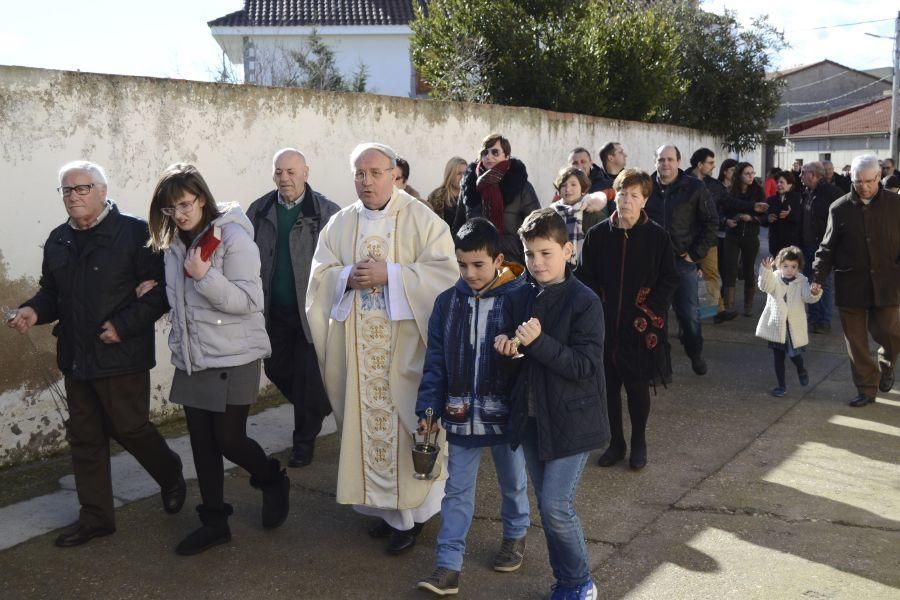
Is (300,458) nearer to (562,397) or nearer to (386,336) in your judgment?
(386,336)

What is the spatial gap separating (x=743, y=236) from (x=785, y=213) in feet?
1.79

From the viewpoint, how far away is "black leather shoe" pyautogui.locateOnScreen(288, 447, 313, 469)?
5.90m

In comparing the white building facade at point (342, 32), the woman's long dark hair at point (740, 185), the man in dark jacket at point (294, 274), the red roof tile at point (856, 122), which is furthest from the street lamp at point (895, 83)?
the man in dark jacket at point (294, 274)

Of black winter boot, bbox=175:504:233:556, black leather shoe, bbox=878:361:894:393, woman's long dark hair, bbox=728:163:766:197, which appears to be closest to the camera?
black winter boot, bbox=175:504:233:556

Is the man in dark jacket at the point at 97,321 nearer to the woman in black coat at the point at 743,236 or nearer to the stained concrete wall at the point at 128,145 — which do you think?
the stained concrete wall at the point at 128,145

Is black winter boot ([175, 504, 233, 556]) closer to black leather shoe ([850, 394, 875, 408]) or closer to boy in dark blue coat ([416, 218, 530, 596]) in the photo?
boy in dark blue coat ([416, 218, 530, 596])

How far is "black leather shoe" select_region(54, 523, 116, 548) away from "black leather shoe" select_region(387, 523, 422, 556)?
4.54 feet

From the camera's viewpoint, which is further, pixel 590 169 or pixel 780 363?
pixel 590 169

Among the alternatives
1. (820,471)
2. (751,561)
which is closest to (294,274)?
(751,561)

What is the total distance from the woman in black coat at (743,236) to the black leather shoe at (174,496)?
8015mm

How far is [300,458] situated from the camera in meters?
5.91

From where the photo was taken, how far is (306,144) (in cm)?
791

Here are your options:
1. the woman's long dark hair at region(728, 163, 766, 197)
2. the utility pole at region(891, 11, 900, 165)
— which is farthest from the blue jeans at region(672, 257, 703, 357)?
the utility pole at region(891, 11, 900, 165)

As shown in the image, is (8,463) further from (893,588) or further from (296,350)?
(893,588)
